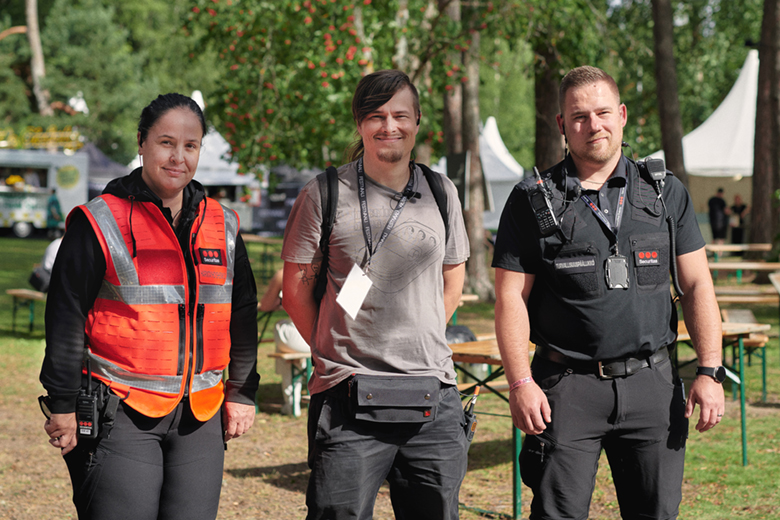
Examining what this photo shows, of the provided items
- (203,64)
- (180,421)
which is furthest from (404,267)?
(203,64)

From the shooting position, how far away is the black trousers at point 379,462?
2.71 m

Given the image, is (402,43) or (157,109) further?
(402,43)

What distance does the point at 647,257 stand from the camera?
2879 millimetres

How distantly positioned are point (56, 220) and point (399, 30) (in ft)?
81.8

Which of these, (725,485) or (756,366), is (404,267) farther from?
(756,366)

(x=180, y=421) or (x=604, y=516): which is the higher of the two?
(x=180, y=421)

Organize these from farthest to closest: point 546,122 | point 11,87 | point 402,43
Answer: point 11,87 < point 546,122 < point 402,43

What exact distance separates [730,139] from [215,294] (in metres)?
23.7

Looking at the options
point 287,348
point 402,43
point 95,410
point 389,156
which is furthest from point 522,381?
point 402,43

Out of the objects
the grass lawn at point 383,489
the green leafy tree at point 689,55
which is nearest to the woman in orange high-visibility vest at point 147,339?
the grass lawn at point 383,489

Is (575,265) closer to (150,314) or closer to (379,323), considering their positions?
(379,323)

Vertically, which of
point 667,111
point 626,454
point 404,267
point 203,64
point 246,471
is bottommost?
point 246,471

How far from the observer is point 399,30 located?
32.0ft

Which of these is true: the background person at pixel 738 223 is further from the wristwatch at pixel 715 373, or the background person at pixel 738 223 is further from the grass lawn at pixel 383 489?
the wristwatch at pixel 715 373
